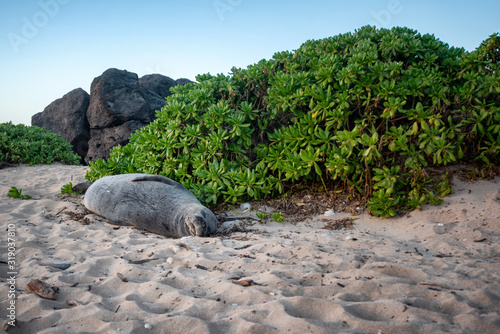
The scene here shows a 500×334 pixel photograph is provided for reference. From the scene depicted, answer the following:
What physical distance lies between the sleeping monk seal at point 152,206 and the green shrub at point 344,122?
0.62m

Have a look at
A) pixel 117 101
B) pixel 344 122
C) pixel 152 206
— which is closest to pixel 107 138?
pixel 117 101

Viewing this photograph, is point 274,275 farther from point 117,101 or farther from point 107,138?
point 107,138

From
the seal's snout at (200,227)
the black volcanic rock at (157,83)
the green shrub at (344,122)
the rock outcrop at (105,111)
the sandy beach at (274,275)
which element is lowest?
the sandy beach at (274,275)

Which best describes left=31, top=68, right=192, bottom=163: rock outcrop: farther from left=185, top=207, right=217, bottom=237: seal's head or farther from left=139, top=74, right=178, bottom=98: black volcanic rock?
left=185, top=207, right=217, bottom=237: seal's head

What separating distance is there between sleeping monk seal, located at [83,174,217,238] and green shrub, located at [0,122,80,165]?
6907mm

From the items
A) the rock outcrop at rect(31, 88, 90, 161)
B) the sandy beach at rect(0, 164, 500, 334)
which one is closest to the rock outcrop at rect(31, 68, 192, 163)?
the rock outcrop at rect(31, 88, 90, 161)

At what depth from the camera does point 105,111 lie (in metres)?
12.6

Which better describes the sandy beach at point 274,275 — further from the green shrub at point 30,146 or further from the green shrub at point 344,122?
the green shrub at point 30,146

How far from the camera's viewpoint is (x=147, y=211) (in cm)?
474

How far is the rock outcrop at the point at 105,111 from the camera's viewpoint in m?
12.6

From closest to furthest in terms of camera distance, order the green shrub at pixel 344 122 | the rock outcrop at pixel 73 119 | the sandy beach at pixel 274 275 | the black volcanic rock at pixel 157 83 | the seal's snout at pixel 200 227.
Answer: the sandy beach at pixel 274 275 → the seal's snout at pixel 200 227 → the green shrub at pixel 344 122 → the rock outcrop at pixel 73 119 → the black volcanic rock at pixel 157 83

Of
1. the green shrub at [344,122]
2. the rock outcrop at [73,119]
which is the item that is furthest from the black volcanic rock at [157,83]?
the green shrub at [344,122]

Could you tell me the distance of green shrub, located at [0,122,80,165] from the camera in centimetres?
1078

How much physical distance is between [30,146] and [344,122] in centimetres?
1035
